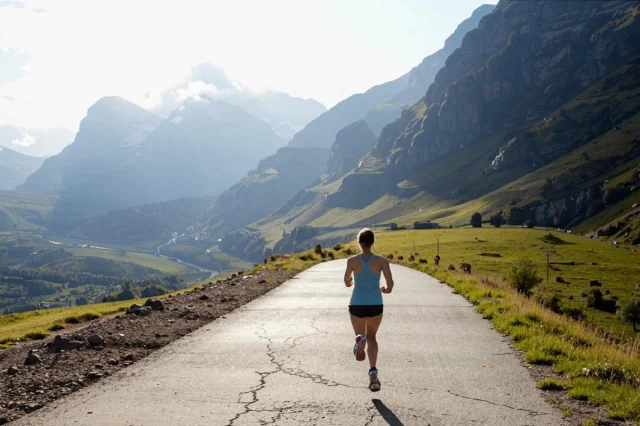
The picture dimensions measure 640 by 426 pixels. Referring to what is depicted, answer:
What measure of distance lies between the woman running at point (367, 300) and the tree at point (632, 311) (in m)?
73.9

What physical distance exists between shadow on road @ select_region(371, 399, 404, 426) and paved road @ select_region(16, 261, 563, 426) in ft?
0.06

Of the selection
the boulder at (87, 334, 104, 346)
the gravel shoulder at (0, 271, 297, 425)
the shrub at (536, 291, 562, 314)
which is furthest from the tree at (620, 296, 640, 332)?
the boulder at (87, 334, 104, 346)

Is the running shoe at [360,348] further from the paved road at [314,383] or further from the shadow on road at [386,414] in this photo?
the shadow on road at [386,414]

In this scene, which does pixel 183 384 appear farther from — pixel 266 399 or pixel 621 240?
pixel 621 240

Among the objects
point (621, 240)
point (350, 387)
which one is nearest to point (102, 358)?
point (350, 387)

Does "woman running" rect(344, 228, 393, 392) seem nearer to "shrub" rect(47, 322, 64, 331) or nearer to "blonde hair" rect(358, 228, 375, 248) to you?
"blonde hair" rect(358, 228, 375, 248)

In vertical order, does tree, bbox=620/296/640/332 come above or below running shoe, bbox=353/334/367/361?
below

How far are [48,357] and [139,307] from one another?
22.7 ft

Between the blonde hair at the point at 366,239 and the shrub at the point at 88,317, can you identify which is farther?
the shrub at the point at 88,317

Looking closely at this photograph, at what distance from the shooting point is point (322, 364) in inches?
458

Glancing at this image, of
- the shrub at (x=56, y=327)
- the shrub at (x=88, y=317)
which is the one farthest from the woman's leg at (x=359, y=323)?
the shrub at (x=88, y=317)

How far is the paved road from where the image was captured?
825 centimetres

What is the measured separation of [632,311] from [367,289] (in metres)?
74.7

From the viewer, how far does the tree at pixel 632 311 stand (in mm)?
70312
